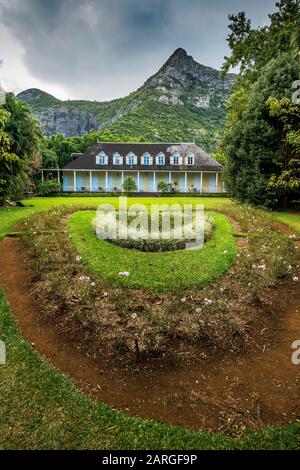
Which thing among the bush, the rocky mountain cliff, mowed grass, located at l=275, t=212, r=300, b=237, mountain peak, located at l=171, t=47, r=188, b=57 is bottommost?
mowed grass, located at l=275, t=212, r=300, b=237

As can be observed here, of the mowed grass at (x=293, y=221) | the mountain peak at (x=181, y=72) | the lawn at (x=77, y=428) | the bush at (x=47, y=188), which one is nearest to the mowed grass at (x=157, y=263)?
the lawn at (x=77, y=428)

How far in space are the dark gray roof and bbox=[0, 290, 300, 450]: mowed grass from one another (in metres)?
35.8

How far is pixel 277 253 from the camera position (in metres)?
8.06

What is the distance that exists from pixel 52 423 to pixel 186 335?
2324 mm

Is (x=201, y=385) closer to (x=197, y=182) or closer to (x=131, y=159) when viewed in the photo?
(x=197, y=182)

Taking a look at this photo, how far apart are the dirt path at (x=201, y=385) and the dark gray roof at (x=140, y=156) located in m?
34.7

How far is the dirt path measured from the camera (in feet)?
11.1

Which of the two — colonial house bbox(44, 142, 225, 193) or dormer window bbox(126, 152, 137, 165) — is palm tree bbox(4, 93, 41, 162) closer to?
colonial house bbox(44, 142, 225, 193)

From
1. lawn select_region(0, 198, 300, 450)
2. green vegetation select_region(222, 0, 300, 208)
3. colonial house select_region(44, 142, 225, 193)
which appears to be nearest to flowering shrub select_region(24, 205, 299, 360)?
lawn select_region(0, 198, 300, 450)

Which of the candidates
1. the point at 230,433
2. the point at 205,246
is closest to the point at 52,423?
the point at 230,433

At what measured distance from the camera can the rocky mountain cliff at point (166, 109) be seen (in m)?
69.2

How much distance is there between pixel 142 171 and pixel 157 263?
31690mm

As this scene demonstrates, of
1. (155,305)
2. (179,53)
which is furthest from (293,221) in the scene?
(179,53)

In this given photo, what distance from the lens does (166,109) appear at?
79875 mm
